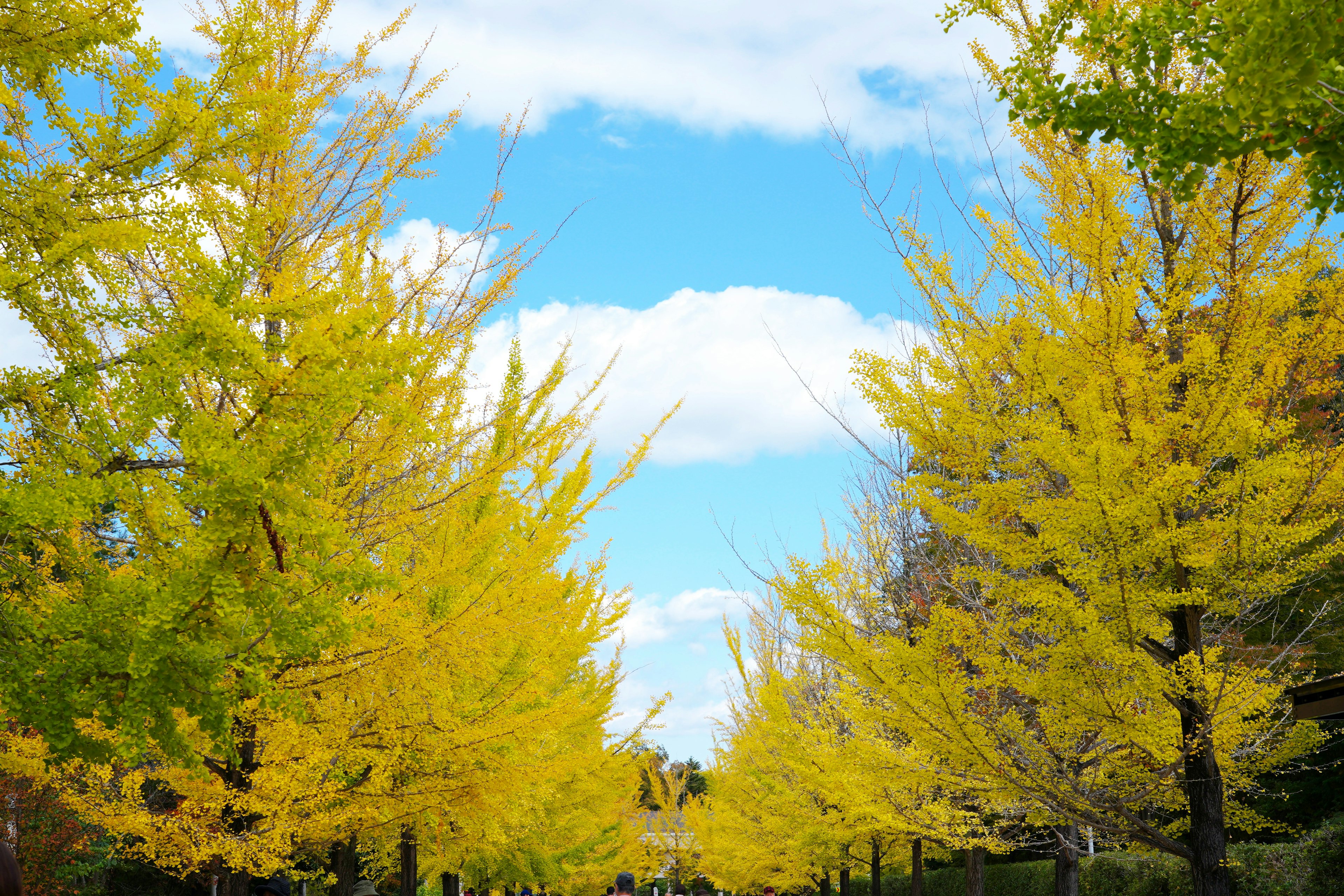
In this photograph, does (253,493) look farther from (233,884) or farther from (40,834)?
A: (40,834)

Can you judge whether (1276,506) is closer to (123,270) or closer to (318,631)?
(318,631)

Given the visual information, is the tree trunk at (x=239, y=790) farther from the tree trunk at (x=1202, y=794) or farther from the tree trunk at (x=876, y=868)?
the tree trunk at (x=876, y=868)

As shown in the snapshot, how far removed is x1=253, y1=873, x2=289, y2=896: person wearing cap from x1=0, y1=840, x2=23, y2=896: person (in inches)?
183

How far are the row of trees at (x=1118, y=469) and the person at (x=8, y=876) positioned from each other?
541 cm

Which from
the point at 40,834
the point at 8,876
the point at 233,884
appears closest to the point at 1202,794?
the point at 233,884

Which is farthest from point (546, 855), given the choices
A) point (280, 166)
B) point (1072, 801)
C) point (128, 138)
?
point (128, 138)

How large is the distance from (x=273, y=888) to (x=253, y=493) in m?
2.89

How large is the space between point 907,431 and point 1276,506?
8.70 feet

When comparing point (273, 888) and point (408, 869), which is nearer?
point (273, 888)

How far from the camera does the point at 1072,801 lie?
700cm

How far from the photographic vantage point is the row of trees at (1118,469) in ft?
20.3

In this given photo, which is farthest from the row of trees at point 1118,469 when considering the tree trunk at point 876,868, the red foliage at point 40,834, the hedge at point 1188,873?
the red foliage at point 40,834

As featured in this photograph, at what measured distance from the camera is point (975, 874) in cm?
Answer: 1285

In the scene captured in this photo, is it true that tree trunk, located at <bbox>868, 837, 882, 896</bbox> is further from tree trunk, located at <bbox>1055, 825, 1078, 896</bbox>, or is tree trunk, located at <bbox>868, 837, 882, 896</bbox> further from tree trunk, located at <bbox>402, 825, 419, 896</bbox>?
tree trunk, located at <bbox>402, 825, 419, 896</bbox>
